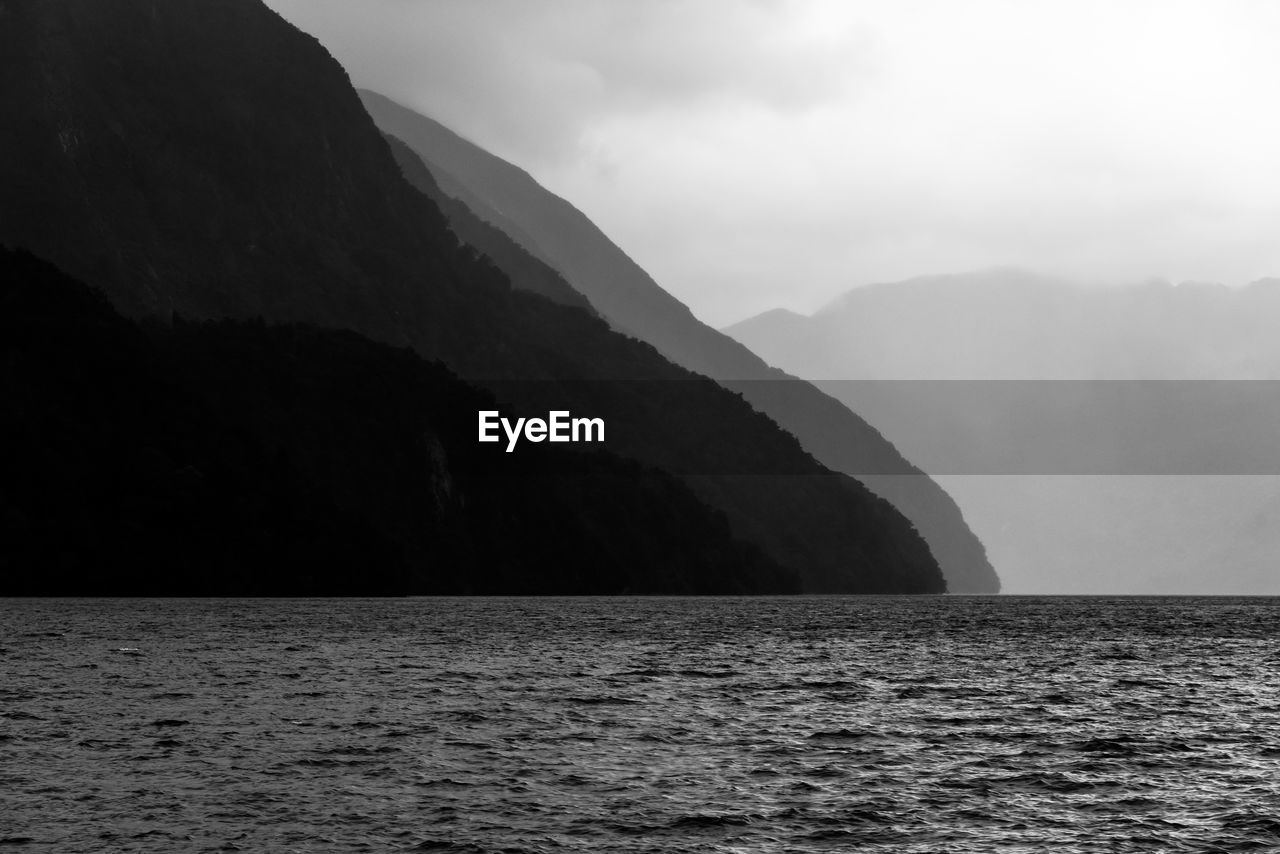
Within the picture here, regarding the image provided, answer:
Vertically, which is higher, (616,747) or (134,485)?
(134,485)

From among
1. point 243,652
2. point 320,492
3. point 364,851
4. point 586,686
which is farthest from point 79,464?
point 364,851

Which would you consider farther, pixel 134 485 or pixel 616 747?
pixel 134 485

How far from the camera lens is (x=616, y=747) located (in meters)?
46.4

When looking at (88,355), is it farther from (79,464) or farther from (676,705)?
(676,705)

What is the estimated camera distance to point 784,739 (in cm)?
4919

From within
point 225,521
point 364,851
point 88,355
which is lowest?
point 364,851

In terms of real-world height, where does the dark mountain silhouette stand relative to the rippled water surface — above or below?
above

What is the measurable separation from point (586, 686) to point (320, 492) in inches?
5010

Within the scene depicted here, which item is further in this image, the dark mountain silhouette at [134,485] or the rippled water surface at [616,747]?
the dark mountain silhouette at [134,485]

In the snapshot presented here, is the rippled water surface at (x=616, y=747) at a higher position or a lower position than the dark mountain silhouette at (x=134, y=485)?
lower

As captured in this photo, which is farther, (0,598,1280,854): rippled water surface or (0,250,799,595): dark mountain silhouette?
(0,250,799,595): dark mountain silhouette

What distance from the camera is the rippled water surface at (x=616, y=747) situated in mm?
33188

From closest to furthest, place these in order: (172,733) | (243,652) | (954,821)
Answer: (954,821) < (172,733) < (243,652)

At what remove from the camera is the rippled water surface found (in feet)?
109
